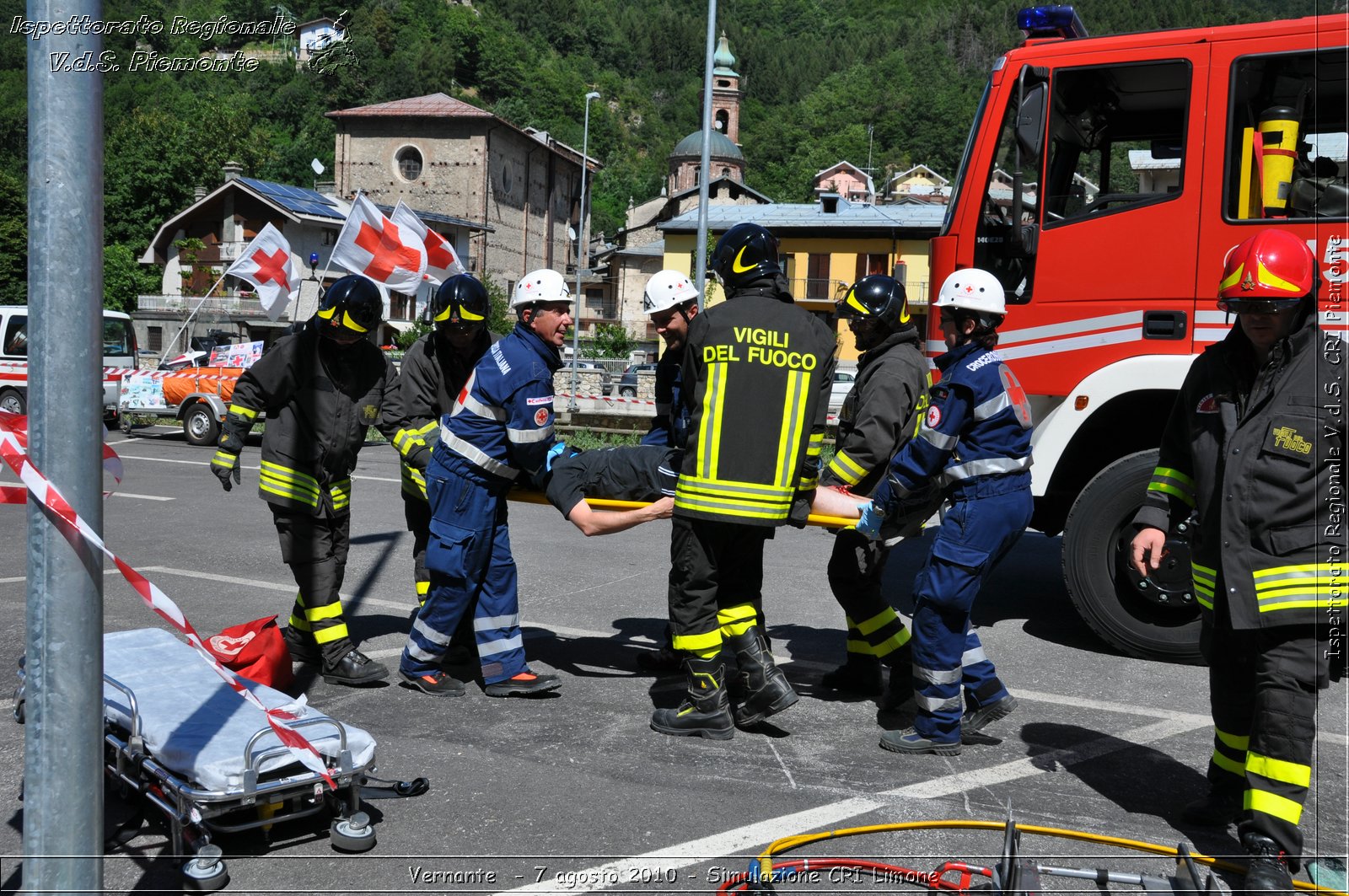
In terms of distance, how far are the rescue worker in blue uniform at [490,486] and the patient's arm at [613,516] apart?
30 cm

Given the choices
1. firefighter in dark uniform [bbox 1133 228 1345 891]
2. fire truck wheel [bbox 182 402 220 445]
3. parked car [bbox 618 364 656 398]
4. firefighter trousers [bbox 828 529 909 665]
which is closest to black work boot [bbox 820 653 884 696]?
firefighter trousers [bbox 828 529 909 665]

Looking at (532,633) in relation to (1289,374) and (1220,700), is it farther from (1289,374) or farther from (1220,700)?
(1289,374)

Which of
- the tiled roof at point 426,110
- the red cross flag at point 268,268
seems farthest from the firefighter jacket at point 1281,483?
the tiled roof at point 426,110

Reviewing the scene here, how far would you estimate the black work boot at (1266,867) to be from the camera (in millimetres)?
3500

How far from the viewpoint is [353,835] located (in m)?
3.77

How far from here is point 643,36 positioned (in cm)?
14938

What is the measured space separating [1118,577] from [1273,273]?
3318 millimetres

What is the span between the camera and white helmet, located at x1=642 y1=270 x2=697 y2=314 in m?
5.80

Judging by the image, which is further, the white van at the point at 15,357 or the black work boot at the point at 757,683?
the white van at the point at 15,357

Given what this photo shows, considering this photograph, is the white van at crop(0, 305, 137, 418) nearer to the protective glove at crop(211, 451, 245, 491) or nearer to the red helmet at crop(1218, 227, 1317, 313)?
the protective glove at crop(211, 451, 245, 491)

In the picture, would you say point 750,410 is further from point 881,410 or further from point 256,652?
point 256,652

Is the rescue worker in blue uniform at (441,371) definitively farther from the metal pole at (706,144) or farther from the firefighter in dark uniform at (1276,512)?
the metal pole at (706,144)

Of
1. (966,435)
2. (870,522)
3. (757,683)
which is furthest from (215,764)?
(966,435)

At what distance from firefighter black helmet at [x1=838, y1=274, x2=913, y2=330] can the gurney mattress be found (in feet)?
9.74
